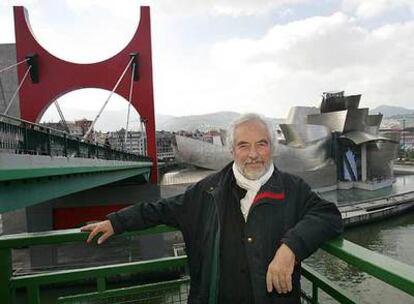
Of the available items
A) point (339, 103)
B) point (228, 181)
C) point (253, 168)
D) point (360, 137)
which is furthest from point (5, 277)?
point (339, 103)

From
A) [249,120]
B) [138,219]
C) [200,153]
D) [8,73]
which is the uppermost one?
[8,73]

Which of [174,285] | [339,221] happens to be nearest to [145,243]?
[174,285]

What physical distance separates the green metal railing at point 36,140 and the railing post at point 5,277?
6.74ft

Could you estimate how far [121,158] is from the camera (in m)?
11.6

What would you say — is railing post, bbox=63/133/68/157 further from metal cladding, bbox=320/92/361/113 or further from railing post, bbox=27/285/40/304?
metal cladding, bbox=320/92/361/113

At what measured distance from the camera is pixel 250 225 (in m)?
1.62

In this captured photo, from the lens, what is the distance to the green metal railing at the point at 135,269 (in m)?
1.39

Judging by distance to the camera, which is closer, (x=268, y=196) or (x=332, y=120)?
(x=268, y=196)

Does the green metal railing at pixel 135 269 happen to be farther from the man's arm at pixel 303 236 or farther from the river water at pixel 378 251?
the river water at pixel 378 251

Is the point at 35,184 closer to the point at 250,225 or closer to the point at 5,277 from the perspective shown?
the point at 5,277

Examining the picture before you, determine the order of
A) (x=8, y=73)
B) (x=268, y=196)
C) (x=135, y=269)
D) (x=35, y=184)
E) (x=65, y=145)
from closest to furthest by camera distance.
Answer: (x=268, y=196) → (x=135, y=269) → (x=35, y=184) → (x=65, y=145) → (x=8, y=73)

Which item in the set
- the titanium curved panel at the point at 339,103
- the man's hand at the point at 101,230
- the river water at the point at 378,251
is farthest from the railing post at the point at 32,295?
the titanium curved panel at the point at 339,103

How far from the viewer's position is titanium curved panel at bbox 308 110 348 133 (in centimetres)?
3622

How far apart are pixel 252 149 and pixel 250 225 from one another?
1.28ft
